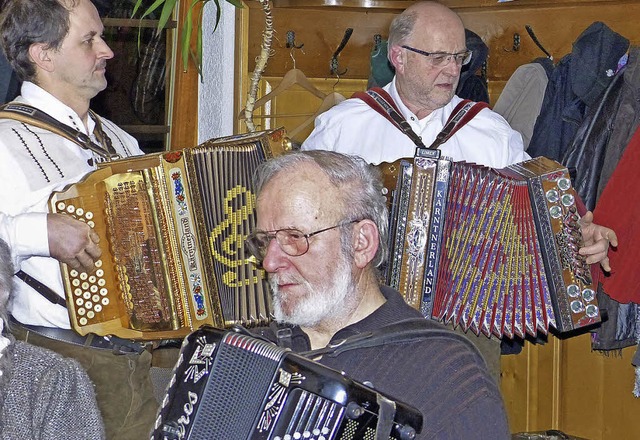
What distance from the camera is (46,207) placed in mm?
2902

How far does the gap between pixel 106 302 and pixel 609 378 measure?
228cm

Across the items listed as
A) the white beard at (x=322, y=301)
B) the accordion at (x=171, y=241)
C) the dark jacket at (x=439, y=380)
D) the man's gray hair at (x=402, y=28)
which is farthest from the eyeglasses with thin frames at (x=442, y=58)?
the dark jacket at (x=439, y=380)

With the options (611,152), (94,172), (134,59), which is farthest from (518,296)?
(134,59)

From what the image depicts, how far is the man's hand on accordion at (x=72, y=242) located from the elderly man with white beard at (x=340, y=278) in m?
0.61

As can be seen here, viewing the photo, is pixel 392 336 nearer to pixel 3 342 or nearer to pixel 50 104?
pixel 3 342

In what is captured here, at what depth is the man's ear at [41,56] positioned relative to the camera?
121 inches

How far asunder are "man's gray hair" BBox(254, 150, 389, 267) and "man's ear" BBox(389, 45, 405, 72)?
1.22 metres

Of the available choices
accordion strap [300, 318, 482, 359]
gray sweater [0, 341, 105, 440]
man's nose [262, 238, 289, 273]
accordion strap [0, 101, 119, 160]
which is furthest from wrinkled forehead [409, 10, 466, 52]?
gray sweater [0, 341, 105, 440]

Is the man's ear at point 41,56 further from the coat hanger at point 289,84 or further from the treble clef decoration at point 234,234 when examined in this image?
the coat hanger at point 289,84

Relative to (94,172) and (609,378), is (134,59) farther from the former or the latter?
(609,378)

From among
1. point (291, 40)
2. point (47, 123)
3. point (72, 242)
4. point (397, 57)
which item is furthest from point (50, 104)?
point (291, 40)

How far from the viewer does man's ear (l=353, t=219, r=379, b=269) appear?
91.4 inches

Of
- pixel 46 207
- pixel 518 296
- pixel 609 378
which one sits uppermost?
pixel 46 207

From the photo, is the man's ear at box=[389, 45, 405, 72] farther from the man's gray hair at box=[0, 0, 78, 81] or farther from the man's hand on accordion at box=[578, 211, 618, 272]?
the man's gray hair at box=[0, 0, 78, 81]
